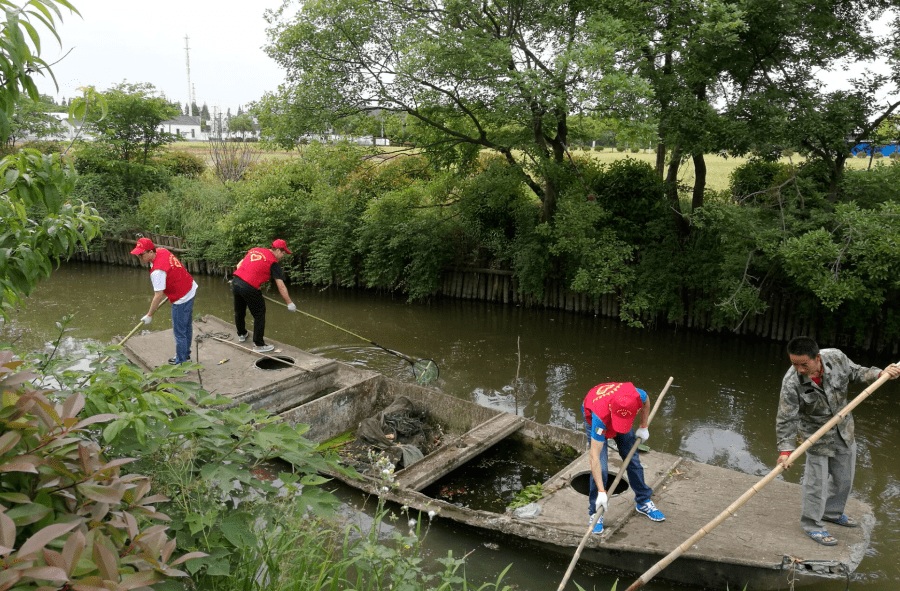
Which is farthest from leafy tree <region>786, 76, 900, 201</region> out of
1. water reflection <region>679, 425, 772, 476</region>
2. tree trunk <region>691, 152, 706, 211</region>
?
water reflection <region>679, 425, 772, 476</region>

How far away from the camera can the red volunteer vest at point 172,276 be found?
8.04 metres

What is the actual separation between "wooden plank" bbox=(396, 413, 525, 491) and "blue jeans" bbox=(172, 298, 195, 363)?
146 inches

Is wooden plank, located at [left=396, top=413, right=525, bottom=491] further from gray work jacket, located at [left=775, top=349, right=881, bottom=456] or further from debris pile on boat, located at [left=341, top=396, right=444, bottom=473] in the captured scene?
gray work jacket, located at [left=775, top=349, right=881, bottom=456]

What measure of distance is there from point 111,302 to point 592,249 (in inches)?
466

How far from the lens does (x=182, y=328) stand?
827 cm

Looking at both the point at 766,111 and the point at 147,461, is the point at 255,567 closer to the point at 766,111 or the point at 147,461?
the point at 147,461

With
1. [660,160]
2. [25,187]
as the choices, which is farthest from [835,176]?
[25,187]

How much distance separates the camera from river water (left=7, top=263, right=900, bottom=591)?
598 centimetres

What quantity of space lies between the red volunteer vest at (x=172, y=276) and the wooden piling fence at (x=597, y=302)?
27.6 feet

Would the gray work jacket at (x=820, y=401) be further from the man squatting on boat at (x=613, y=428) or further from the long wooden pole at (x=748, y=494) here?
the man squatting on boat at (x=613, y=428)

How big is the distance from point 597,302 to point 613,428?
366 inches

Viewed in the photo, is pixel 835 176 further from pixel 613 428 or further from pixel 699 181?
pixel 613 428

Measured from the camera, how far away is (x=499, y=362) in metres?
11.8

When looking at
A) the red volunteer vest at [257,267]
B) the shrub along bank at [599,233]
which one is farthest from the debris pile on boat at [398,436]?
the shrub along bank at [599,233]
